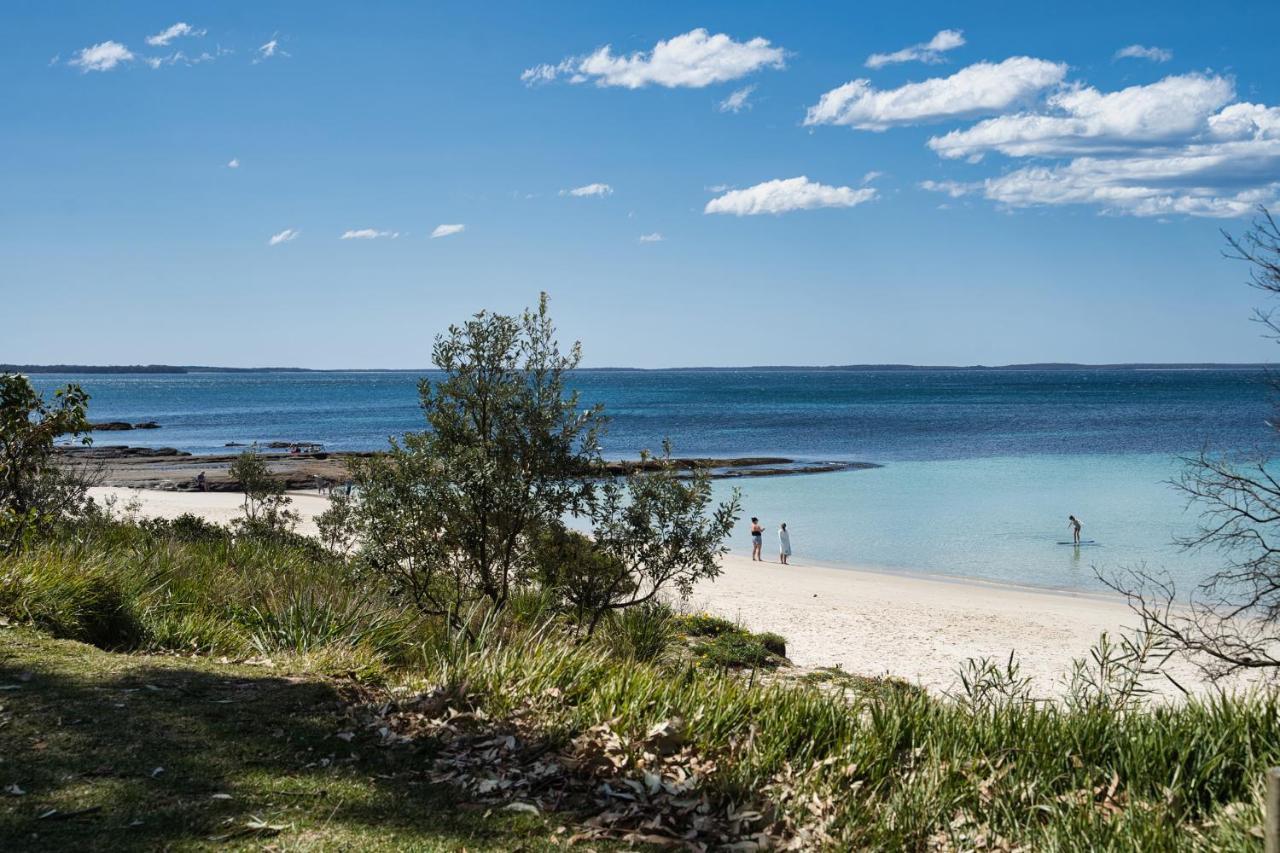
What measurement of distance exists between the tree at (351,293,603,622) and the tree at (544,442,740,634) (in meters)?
0.36

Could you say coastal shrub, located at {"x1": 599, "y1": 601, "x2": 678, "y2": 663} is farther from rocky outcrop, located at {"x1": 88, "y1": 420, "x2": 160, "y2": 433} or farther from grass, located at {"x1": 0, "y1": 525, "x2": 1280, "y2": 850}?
rocky outcrop, located at {"x1": 88, "y1": 420, "x2": 160, "y2": 433}

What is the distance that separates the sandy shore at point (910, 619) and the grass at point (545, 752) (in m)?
7.95

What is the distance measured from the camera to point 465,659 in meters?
6.81

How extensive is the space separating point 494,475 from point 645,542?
164cm

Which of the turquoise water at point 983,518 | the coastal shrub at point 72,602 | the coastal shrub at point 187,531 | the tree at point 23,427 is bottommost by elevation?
the turquoise water at point 983,518

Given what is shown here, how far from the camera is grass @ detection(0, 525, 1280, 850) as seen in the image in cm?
477

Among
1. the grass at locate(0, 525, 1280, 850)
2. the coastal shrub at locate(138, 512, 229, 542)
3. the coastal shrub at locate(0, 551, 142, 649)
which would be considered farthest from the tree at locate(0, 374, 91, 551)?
the grass at locate(0, 525, 1280, 850)

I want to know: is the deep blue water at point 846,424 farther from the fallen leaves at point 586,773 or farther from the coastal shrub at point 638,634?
the fallen leaves at point 586,773

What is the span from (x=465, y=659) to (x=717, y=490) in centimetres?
3607

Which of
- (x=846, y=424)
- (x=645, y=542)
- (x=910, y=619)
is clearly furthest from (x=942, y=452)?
(x=645, y=542)

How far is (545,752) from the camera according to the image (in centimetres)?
575

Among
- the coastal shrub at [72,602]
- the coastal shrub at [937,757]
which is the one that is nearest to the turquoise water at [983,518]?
the coastal shrub at [937,757]

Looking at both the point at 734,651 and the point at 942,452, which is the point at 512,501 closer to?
the point at 734,651

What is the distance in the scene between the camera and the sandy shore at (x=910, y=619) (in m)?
15.5
